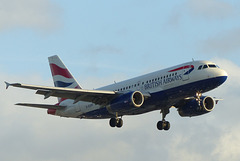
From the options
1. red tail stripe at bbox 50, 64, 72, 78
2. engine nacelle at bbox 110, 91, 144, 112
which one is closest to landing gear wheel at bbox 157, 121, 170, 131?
engine nacelle at bbox 110, 91, 144, 112

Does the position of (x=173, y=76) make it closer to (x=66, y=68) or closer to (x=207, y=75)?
(x=207, y=75)

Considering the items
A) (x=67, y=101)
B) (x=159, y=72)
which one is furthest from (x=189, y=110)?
(x=67, y=101)

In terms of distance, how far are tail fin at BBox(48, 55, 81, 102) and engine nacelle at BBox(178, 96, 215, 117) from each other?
566 inches

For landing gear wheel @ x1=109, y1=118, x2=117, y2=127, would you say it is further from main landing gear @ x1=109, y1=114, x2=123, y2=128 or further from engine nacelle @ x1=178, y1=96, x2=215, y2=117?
engine nacelle @ x1=178, y1=96, x2=215, y2=117

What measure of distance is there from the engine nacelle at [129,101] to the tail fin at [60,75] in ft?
43.4

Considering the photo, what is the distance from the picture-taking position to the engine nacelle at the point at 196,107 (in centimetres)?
7112

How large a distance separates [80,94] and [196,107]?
1379 centimetres

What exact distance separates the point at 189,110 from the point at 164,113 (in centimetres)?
301

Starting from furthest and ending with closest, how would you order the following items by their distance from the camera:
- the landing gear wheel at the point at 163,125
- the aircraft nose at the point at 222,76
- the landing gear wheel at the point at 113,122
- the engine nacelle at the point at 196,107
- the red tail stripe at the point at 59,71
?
the red tail stripe at the point at 59,71
the landing gear wheel at the point at 163,125
the landing gear wheel at the point at 113,122
the engine nacelle at the point at 196,107
the aircraft nose at the point at 222,76

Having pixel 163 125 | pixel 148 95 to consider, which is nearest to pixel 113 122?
pixel 163 125

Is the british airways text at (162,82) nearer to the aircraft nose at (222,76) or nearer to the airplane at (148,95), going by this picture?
the airplane at (148,95)

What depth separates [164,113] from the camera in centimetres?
7319

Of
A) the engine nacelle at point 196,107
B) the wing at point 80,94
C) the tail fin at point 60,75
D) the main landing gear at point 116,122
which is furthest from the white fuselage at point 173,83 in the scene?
the tail fin at point 60,75

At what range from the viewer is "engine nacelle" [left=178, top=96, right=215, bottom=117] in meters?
71.1
